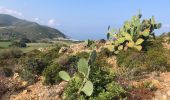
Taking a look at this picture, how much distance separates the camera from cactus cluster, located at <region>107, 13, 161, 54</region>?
18.2m

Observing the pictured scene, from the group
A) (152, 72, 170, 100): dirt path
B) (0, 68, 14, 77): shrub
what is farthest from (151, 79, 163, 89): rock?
(0, 68, 14, 77): shrub

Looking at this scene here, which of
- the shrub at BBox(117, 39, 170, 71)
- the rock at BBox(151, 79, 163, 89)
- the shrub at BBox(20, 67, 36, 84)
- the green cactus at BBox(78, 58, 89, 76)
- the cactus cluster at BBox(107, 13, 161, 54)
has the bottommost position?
the shrub at BBox(20, 67, 36, 84)

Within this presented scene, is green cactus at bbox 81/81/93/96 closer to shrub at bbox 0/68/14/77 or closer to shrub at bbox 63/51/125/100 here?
shrub at bbox 63/51/125/100

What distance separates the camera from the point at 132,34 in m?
18.6

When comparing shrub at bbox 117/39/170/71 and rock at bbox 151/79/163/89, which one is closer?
rock at bbox 151/79/163/89

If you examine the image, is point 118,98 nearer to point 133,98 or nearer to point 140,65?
point 133,98

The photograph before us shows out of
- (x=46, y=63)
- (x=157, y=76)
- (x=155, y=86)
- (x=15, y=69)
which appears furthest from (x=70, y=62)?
(x=155, y=86)

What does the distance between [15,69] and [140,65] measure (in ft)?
18.4

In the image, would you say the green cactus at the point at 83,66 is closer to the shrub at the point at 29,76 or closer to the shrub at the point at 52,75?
the shrub at the point at 52,75

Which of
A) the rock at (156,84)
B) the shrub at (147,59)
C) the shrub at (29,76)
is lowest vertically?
the shrub at (29,76)

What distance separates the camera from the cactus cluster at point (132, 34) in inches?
719

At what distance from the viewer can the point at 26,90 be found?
13.4 meters

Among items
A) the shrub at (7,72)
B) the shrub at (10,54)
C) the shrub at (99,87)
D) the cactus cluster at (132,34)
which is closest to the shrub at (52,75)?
the shrub at (7,72)

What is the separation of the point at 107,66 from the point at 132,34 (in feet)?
10.8
